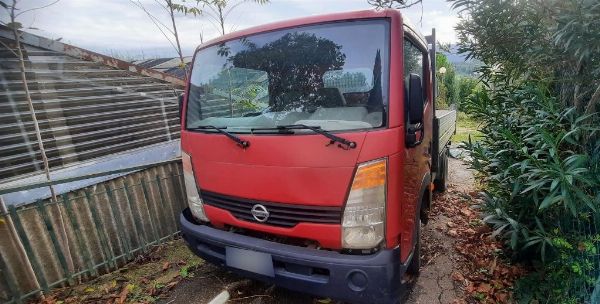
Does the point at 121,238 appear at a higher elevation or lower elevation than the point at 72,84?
lower

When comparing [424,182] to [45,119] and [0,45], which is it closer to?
[45,119]

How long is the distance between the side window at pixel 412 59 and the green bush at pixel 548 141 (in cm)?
44

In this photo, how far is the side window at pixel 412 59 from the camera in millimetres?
2350

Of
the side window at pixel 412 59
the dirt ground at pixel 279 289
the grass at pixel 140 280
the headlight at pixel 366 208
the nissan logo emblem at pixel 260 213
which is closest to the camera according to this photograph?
the headlight at pixel 366 208

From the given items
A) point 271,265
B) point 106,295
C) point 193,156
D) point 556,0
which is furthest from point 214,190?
point 556,0

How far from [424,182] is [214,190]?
6.28 ft

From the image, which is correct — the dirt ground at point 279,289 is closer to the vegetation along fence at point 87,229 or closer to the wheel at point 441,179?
the vegetation along fence at point 87,229

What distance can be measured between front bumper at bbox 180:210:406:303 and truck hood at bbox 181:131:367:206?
0.35 metres

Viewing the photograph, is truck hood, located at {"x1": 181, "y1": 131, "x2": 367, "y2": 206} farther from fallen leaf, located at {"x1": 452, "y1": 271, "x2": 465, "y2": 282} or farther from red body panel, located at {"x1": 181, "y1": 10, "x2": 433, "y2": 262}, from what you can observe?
fallen leaf, located at {"x1": 452, "y1": 271, "x2": 465, "y2": 282}

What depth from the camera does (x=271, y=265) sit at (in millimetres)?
2215

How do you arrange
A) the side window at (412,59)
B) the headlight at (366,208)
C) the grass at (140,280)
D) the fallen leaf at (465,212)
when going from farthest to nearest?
the fallen leaf at (465,212) < the grass at (140,280) < the side window at (412,59) < the headlight at (366,208)

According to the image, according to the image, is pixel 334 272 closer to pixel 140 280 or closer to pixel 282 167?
pixel 282 167

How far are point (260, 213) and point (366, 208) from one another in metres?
0.77

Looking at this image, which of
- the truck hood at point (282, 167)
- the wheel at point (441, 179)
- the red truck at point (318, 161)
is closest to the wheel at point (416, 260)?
the red truck at point (318, 161)
